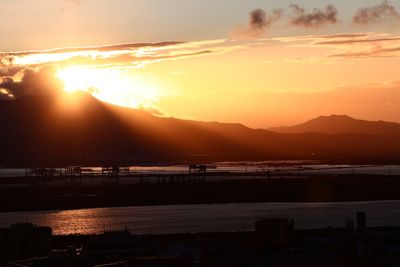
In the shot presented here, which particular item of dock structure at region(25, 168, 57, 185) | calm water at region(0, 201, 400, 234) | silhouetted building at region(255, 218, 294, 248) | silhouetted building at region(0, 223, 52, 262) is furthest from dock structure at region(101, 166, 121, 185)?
silhouetted building at region(255, 218, 294, 248)

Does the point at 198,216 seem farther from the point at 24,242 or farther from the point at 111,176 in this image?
the point at 111,176

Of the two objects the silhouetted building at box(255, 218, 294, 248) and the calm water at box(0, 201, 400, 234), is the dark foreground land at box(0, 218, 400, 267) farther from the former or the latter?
the calm water at box(0, 201, 400, 234)

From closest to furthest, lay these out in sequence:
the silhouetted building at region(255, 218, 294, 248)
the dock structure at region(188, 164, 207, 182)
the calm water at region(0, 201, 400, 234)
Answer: the silhouetted building at region(255, 218, 294, 248)
the calm water at region(0, 201, 400, 234)
the dock structure at region(188, 164, 207, 182)

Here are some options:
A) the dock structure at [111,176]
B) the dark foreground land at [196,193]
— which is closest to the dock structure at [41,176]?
the dock structure at [111,176]

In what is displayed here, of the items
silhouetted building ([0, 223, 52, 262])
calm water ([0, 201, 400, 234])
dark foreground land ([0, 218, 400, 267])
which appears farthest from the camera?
calm water ([0, 201, 400, 234])

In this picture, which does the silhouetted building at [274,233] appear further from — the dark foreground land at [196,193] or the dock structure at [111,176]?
the dock structure at [111,176]
